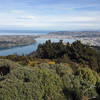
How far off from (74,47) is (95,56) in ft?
6.88

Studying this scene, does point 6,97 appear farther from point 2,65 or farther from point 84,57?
point 84,57

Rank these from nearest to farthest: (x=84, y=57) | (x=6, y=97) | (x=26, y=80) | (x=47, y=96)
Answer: (x=6, y=97)
(x=47, y=96)
(x=26, y=80)
(x=84, y=57)

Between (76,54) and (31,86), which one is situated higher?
(31,86)

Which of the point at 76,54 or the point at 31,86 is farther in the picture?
the point at 76,54

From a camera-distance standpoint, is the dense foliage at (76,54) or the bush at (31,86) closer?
the bush at (31,86)

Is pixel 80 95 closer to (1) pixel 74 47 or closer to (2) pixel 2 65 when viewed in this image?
(2) pixel 2 65

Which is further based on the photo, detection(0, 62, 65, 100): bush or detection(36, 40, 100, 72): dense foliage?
detection(36, 40, 100, 72): dense foliage

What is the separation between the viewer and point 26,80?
4.81 metres

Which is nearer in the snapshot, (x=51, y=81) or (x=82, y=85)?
(x=51, y=81)

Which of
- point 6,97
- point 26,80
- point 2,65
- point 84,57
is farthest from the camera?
point 84,57

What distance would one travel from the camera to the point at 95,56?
13.8 metres

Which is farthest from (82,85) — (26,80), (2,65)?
(2,65)

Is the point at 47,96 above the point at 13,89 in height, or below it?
below

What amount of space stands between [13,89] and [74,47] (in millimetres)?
10139
